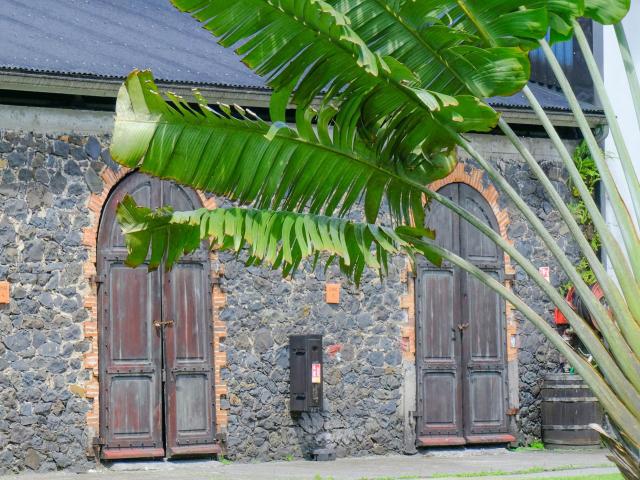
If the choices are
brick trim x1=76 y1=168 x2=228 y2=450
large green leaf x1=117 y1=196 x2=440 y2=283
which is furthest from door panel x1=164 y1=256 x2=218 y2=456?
large green leaf x1=117 y1=196 x2=440 y2=283

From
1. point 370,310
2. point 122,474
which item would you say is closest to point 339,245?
point 122,474

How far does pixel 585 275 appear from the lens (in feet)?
54.3

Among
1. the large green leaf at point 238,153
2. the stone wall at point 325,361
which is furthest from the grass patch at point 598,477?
the large green leaf at point 238,153

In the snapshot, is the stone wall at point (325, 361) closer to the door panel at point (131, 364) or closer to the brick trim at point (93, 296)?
the door panel at point (131, 364)

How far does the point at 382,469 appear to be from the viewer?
13.8 meters

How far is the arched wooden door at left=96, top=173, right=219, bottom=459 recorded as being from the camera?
45.9ft

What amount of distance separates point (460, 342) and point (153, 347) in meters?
3.94

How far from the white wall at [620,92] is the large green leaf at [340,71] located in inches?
392

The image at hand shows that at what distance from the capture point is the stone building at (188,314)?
13.6 meters

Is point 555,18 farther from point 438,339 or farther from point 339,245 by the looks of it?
point 438,339

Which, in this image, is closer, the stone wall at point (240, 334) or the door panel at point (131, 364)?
the stone wall at point (240, 334)

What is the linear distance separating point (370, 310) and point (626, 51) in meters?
7.71

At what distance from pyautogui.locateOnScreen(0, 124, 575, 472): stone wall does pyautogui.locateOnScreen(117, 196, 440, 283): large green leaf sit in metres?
6.08

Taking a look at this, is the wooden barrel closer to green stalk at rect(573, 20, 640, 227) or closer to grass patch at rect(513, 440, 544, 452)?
grass patch at rect(513, 440, 544, 452)
